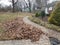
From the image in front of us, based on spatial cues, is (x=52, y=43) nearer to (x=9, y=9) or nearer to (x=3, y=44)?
(x=3, y=44)

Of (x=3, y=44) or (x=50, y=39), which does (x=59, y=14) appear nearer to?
(x=50, y=39)

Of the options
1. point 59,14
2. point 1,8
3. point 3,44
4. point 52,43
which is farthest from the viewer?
point 1,8

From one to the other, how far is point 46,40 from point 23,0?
3226cm

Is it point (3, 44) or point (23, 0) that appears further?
point (23, 0)

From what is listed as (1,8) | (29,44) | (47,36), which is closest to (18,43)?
(29,44)

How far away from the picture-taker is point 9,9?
105 feet

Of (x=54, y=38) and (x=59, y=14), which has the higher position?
(x=59, y=14)

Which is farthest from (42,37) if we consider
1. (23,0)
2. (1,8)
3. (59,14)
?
(23,0)

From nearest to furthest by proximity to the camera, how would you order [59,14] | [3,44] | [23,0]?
[3,44], [59,14], [23,0]

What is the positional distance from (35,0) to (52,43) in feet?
107

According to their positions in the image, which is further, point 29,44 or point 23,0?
point 23,0

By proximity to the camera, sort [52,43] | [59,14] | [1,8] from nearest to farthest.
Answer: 1. [52,43]
2. [59,14]
3. [1,8]

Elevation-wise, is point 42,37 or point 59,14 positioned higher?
point 59,14

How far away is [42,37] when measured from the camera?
7195 millimetres
